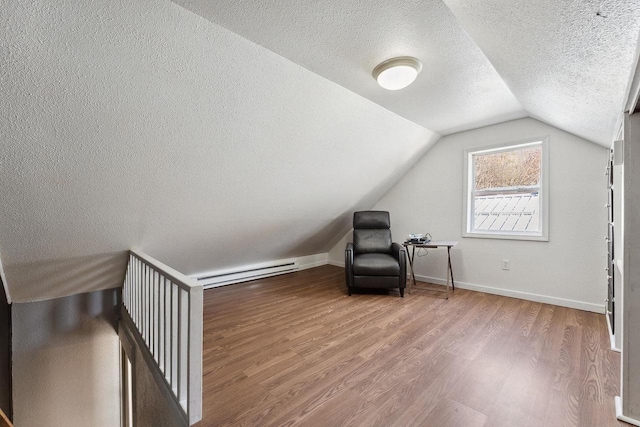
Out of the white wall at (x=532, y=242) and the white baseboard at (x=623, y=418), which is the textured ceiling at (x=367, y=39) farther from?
the white baseboard at (x=623, y=418)

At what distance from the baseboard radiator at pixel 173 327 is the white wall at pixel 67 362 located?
3.55 feet

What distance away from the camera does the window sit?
3.15m

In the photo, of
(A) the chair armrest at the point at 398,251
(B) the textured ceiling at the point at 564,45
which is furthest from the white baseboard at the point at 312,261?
(B) the textured ceiling at the point at 564,45

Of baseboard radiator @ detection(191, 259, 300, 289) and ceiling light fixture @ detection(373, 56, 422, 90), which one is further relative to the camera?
baseboard radiator @ detection(191, 259, 300, 289)

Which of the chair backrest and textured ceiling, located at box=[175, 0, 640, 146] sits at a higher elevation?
textured ceiling, located at box=[175, 0, 640, 146]

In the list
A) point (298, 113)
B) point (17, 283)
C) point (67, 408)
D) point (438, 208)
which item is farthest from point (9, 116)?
point (438, 208)

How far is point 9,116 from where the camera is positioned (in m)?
1.38

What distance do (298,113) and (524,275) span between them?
316cm

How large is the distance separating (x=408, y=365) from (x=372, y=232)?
7.69 ft

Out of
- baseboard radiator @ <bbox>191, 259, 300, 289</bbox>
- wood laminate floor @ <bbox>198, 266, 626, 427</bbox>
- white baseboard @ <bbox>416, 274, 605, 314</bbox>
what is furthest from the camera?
baseboard radiator @ <bbox>191, 259, 300, 289</bbox>

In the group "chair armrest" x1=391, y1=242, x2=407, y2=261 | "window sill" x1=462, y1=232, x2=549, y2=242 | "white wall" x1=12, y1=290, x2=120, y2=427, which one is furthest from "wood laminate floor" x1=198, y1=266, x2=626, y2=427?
"white wall" x1=12, y1=290, x2=120, y2=427

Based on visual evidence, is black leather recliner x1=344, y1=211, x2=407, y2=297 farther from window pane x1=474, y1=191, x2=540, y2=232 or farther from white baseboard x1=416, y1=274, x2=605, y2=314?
window pane x1=474, y1=191, x2=540, y2=232

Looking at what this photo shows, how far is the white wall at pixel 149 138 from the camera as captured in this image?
132cm

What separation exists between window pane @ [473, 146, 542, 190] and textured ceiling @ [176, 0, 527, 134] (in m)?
1.16
